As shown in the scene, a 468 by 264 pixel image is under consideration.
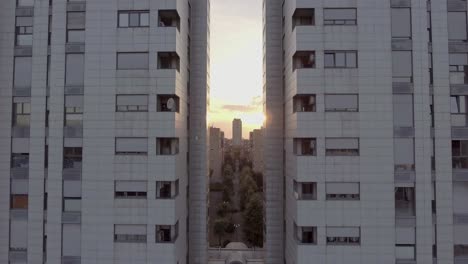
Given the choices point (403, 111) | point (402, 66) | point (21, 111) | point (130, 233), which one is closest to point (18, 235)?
point (130, 233)

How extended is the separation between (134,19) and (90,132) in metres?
7.43

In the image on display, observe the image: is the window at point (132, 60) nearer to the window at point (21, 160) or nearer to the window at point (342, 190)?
the window at point (21, 160)

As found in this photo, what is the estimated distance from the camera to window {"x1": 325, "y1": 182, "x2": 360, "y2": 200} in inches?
768

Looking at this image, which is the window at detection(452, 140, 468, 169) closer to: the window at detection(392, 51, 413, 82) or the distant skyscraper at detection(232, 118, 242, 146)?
the window at detection(392, 51, 413, 82)

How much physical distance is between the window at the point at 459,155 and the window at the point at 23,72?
88.1ft

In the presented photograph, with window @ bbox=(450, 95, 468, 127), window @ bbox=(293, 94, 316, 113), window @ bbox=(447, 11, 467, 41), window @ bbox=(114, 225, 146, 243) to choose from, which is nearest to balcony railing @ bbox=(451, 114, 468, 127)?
window @ bbox=(450, 95, 468, 127)

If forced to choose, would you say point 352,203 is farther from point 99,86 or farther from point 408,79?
point 99,86

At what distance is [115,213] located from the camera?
65.4ft

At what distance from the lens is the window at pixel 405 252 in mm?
19484

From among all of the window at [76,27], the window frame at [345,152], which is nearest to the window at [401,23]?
the window frame at [345,152]

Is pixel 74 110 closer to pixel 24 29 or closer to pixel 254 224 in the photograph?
pixel 24 29

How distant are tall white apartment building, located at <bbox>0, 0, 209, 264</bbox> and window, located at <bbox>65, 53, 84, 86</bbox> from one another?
67mm

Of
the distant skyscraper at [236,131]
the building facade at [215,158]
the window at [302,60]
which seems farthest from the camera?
the distant skyscraper at [236,131]

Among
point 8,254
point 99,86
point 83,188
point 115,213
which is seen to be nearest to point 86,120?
point 99,86
